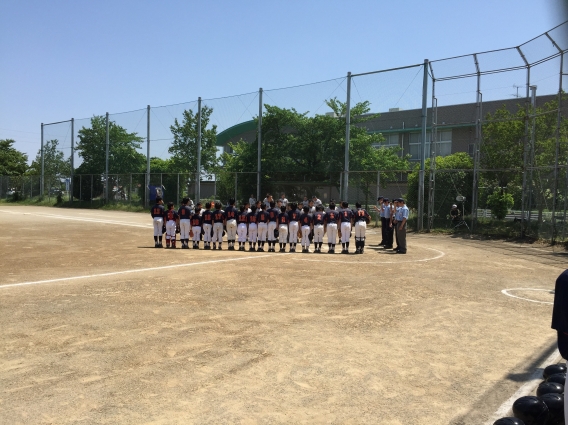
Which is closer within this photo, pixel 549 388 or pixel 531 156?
pixel 549 388

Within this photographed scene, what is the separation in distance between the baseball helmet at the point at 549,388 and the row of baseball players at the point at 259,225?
1178 centimetres

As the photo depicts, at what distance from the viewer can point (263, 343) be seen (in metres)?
6.50

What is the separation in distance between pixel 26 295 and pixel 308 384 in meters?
5.80

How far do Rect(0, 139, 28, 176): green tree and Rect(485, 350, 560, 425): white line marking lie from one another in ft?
228

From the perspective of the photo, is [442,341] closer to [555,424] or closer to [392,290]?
[555,424]

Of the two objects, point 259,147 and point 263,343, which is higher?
point 259,147

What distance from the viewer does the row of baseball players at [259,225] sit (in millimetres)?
16938

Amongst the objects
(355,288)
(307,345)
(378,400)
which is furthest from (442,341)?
(355,288)

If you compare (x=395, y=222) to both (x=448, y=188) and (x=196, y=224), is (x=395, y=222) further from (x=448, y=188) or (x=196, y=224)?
(x=448, y=188)

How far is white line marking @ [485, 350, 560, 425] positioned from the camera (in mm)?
4688

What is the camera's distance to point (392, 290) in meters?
10.1

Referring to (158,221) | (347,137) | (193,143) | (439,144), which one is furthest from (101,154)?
(158,221)

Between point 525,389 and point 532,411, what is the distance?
3.28 ft

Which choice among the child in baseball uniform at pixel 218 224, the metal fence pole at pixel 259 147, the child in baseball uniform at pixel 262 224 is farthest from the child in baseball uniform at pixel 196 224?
the metal fence pole at pixel 259 147
